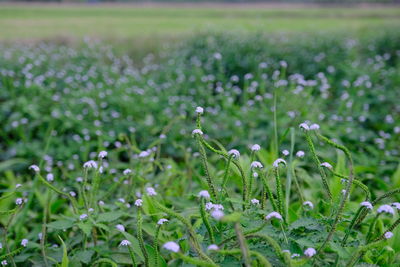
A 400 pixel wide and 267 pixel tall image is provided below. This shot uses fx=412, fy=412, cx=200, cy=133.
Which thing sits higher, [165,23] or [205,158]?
[205,158]

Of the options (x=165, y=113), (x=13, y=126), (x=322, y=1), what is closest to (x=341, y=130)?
(x=165, y=113)

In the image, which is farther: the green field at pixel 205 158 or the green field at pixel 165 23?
the green field at pixel 165 23

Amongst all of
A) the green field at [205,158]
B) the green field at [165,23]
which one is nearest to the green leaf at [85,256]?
the green field at [205,158]

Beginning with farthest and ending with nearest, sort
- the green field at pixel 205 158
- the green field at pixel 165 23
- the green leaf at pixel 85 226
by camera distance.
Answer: the green field at pixel 165 23
the green leaf at pixel 85 226
the green field at pixel 205 158

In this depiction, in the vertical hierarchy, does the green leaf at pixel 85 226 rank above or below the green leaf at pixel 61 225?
above

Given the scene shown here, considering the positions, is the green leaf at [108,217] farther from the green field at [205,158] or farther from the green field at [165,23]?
the green field at [165,23]

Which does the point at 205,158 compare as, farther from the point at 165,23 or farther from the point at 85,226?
the point at 165,23

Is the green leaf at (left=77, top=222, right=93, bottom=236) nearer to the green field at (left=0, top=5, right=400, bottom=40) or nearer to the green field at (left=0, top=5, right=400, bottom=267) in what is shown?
the green field at (left=0, top=5, right=400, bottom=267)

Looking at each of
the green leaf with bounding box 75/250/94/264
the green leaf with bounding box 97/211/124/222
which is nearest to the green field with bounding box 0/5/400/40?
the green leaf with bounding box 97/211/124/222

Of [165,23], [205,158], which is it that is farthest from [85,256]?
[165,23]

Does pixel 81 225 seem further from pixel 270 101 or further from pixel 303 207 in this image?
pixel 270 101

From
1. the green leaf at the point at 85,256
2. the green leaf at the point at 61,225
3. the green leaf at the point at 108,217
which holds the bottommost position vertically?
the green leaf at the point at 85,256

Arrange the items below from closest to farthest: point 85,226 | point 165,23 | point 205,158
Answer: point 205,158 → point 85,226 → point 165,23

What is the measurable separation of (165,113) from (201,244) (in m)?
2.56
